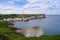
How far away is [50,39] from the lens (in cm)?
1119

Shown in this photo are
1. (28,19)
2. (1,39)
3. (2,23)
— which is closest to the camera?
(1,39)

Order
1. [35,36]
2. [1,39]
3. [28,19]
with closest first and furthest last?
[1,39]
[35,36]
[28,19]

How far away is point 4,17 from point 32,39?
7944 mm

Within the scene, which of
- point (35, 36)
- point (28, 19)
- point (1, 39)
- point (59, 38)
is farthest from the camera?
point (28, 19)

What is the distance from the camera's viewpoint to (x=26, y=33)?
12.4m

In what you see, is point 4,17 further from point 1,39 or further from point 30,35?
point 1,39

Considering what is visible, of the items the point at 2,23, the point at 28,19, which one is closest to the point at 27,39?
the point at 2,23

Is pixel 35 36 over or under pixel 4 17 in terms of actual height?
under

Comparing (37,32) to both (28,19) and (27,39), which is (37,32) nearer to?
(27,39)

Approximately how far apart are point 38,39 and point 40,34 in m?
1.72

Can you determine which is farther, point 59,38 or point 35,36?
point 35,36

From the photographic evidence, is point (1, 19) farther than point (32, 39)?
Yes

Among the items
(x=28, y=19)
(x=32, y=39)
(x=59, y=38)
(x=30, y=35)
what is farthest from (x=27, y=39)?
(x=28, y=19)

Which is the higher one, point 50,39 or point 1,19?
point 1,19
